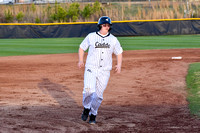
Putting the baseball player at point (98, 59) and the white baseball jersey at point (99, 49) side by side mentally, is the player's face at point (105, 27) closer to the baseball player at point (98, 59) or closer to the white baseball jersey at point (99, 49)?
the baseball player at point (98, 59)

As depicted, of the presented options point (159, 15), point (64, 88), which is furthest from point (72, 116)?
point (159, 15)

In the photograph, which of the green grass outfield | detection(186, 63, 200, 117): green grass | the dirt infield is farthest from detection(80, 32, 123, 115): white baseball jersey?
the green grass outfield

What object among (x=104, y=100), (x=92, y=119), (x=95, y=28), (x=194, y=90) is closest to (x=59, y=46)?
(x=95, y=28)

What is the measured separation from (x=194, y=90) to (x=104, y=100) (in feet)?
7.37

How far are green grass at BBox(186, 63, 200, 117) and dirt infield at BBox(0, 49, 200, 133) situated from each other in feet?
0.43

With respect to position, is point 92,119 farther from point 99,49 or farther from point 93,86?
point 99,49

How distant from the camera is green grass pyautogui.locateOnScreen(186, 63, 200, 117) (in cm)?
648

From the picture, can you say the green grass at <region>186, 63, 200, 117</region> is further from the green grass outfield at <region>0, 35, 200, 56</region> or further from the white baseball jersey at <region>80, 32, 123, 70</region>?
the green grass outfield at <region>0, 35, 200, 56</region>

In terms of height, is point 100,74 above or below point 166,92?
above

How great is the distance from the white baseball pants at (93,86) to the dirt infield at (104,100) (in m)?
0.33

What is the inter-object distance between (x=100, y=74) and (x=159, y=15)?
28.0 m

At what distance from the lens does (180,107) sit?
22.0 ft

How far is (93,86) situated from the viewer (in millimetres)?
5391

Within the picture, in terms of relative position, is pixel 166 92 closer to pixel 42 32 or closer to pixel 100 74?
pixel 100 74
